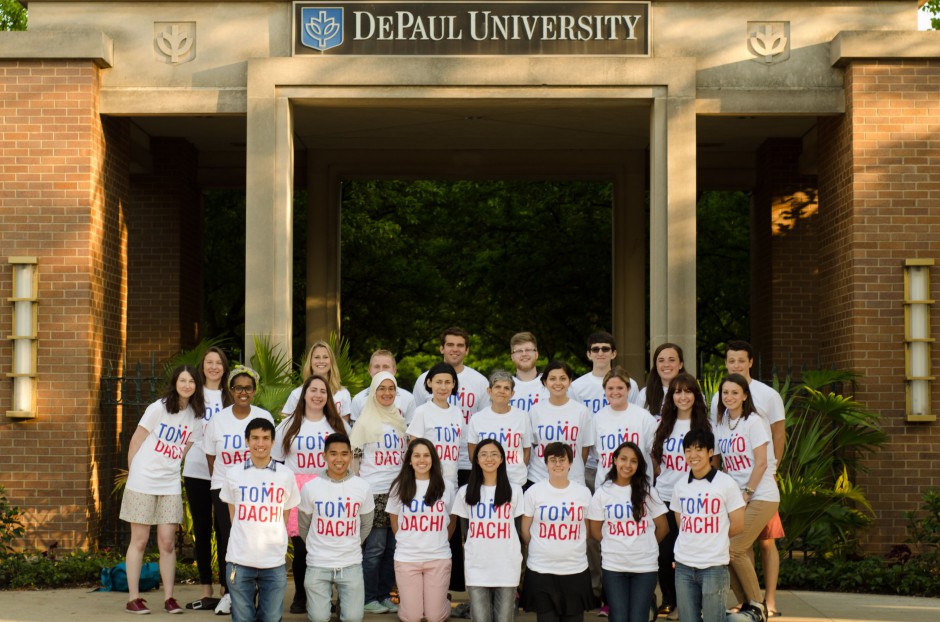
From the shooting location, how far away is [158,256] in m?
16.3

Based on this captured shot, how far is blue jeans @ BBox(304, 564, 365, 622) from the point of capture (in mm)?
8078

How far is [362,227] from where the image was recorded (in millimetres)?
24078

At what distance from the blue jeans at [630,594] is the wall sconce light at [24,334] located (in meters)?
6.30

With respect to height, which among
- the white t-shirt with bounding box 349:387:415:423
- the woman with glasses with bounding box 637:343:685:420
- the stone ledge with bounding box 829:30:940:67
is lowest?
the white t-shirt with bounding box 349:387:415:423

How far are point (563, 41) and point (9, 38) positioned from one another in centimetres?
538

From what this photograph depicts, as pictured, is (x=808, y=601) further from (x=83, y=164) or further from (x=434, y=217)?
(x=434, y=217)

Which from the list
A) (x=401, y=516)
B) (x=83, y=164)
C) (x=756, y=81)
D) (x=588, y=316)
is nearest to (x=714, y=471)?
(x=401, y=516)

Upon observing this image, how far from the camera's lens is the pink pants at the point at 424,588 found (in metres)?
8.10

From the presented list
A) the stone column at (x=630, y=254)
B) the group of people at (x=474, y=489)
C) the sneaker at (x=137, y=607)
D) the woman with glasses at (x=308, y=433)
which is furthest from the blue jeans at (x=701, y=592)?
the stone column at (x=630, y=254)

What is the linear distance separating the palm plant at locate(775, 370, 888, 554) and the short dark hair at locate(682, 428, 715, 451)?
2930 millimetres

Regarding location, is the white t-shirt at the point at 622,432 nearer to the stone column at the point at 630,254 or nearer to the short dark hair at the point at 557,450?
the short dark hair at the point at 557,450

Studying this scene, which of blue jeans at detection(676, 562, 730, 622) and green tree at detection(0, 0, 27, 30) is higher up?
green tree at detection(0, 0, 27, 30)

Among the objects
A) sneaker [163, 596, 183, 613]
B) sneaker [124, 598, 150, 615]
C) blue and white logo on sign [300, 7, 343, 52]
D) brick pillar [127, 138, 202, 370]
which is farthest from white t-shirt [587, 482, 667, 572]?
brick pillar [127, 138, 202, 370]

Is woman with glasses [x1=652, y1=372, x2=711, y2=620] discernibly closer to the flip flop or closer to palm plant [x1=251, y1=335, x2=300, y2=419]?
the flip flop
